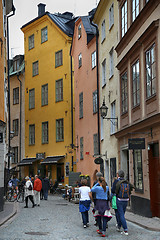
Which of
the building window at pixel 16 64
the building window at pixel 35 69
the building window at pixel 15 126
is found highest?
the building window at pixel 16 64

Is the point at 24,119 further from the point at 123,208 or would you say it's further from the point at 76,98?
the point at 123,208

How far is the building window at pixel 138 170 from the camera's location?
58.8ft

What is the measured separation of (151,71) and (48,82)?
1066 inches

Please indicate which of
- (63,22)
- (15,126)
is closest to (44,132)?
(15,126)

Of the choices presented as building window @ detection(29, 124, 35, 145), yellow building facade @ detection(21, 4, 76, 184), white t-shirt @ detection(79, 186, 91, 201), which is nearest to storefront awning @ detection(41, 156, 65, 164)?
yellow building facade @ detection(21, 4, 76, 184)

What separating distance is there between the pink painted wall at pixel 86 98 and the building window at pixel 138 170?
33.9ft

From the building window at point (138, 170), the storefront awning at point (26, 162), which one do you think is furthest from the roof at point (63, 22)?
the building window at point (138, 170)

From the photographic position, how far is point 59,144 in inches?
1575

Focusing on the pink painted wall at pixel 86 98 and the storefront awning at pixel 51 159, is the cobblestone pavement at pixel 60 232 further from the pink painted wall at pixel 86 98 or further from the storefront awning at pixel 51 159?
the storefront awning at pixel 51 159

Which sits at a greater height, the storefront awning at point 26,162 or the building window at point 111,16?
the building window at point 111,16

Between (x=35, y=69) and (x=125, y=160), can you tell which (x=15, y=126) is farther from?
(x=125, y=160)

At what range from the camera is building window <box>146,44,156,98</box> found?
15523mm

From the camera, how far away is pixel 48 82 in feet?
139

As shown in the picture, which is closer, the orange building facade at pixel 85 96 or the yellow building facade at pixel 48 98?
the orange building facade at pixel 85 96
